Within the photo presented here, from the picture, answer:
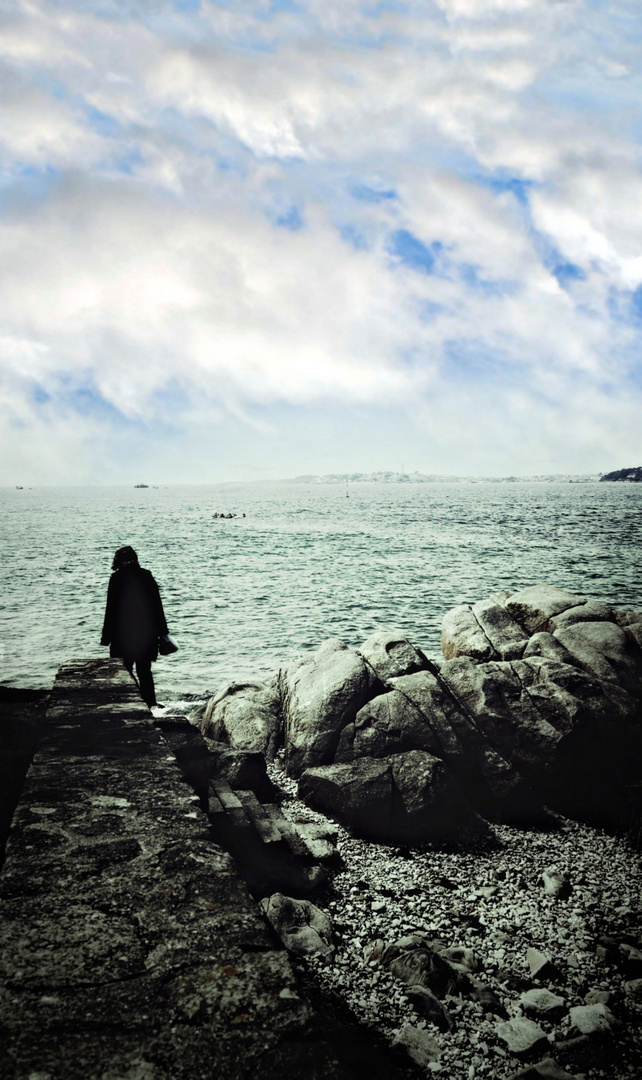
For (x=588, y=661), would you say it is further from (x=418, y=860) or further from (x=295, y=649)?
(x=295, y=649)

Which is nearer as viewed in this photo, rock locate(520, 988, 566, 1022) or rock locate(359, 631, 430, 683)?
rock locate(520, 988, 566, 1022)

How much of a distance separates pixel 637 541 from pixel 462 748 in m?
58.3

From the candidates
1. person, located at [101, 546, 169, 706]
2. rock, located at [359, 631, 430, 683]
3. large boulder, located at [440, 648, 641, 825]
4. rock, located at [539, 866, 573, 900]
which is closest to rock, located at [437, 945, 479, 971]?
rock, located at [539, 866, 573, 900]

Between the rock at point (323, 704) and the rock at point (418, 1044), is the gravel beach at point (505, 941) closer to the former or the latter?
the rock at point (418, 1044)

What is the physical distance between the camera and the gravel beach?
4.43m

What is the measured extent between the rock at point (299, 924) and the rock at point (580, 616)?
7.91m

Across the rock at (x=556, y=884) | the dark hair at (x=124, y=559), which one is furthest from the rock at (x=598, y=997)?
the dark hair at (x=124, y=559)

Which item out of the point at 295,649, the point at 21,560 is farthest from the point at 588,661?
the point at 21,560

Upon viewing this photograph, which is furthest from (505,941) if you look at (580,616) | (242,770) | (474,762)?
(580,616)

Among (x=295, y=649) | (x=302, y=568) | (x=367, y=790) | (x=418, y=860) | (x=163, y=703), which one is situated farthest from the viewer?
(x=302, y=568)

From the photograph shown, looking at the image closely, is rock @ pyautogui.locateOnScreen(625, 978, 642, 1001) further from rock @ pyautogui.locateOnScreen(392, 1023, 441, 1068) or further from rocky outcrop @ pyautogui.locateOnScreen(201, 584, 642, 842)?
rocky outcrop @ pyautogui.locateOnScreen(201, 584, 642, 842)

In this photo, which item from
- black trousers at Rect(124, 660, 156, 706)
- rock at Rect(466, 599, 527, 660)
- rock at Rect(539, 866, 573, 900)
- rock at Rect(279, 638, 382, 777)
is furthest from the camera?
rock at Rect(466, 599, 527, 660)

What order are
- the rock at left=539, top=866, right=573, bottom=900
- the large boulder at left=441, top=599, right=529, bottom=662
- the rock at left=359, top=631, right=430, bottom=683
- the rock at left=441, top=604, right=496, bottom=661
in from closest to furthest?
the rock at left=539, top=866, right=573, bottom=900 < the rock at left=359, top=631, right=430, bottom=683 < the large boulder at left=441, top=599, right=529, bottom=662 < the rock at left=441, top=604, right=496, bottom=661

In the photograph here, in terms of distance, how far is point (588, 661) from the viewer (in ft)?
34.0
